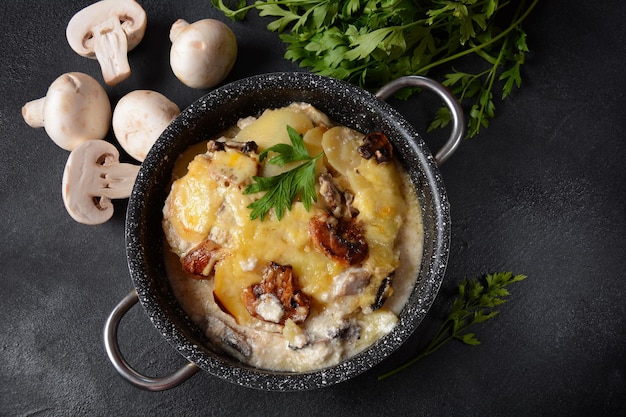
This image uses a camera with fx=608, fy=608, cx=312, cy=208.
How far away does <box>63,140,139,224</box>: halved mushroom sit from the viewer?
2.74 m

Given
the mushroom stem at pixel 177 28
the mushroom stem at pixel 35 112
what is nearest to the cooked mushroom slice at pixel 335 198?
the mushroom stem at pixel 177 28

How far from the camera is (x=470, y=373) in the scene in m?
2.91

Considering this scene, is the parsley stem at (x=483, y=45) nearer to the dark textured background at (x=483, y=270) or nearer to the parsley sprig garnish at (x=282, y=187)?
the dark textured background at (x=483, y=270)

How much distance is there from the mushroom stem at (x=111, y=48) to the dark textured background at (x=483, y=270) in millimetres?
130

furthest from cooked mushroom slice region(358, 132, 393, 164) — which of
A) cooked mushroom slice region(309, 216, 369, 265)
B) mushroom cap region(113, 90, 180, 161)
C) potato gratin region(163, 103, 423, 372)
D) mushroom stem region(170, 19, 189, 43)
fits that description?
mushroom stem region(170, 19, 189, 43)

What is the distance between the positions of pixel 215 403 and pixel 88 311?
0.75m

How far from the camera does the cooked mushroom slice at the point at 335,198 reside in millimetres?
2279

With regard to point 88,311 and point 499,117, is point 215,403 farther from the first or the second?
point 499,117

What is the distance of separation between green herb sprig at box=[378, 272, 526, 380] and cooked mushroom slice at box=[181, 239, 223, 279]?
1064 millimetres

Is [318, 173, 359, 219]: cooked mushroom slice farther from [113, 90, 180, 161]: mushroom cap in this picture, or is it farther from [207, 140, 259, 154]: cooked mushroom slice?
[113, 90, 180, 161]: mushroom cap

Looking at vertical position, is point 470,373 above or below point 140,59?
below

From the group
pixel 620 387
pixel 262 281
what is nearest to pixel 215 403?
pixel 262 281

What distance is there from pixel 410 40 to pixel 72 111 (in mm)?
1554

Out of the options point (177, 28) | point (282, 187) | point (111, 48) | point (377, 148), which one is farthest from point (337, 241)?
point (111, 48)
